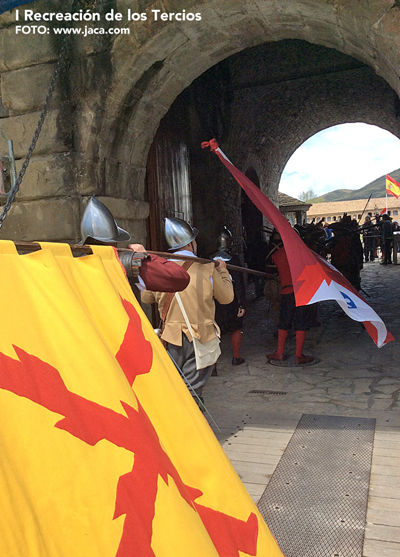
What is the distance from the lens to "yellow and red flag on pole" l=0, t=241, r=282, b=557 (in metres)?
1.01

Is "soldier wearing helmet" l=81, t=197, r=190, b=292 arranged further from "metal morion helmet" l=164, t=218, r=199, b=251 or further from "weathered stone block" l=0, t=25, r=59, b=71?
"weathered stone block" l=0, t=25, r=59, b=71

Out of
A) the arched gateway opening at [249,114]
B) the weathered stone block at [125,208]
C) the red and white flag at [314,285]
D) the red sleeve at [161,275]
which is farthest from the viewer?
the arched gateway opening at [249,114]

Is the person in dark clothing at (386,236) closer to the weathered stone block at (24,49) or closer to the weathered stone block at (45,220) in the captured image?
the weathered stone block at (45,220)

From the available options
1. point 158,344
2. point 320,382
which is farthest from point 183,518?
point 320,382

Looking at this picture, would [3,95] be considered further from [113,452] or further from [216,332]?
[113,452]

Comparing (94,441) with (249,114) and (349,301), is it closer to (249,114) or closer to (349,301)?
(349,301)

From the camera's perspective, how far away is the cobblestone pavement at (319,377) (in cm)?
420

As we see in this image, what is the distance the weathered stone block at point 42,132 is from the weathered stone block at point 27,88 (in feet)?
0.29

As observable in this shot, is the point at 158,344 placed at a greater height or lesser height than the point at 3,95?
lesser

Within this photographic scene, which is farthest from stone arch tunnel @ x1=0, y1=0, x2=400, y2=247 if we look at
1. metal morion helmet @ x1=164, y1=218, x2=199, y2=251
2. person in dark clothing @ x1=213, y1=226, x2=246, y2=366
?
metal morion helmet @ x1=164, y1=218, x2=199, y2=251

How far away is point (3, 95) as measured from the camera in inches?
177

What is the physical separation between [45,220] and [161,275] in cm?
263

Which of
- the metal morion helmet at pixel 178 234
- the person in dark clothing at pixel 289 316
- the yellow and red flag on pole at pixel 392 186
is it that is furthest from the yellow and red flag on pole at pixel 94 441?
the yellow and red flag on pole at pixel 392 186

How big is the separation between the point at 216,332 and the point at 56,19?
3293mm
